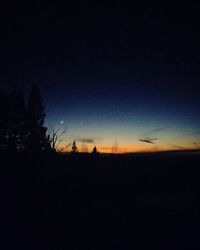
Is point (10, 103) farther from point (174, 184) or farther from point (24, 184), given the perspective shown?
point (174, 184)

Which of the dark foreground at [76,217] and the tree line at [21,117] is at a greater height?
the tree line at [21,117]

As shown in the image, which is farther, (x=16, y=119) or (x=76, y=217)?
(x=16, y=119)

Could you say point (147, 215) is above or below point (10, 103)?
below

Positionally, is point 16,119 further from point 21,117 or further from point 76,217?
point 76,217

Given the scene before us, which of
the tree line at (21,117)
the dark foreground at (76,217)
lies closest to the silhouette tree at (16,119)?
the tree line at (21,117)

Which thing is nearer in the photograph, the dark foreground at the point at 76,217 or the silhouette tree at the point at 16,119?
the dark foreground at the point at 76,217

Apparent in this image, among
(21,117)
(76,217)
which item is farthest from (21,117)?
(76,217)

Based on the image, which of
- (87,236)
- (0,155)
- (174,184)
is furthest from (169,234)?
(174,184)

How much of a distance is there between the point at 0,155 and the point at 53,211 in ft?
20.1

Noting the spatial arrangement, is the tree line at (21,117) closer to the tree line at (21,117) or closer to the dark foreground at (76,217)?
the tree line at (21,117)

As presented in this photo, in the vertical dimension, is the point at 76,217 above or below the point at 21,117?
below

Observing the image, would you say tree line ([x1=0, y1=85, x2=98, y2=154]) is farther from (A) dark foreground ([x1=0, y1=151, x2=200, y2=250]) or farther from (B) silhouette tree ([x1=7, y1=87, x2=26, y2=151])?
(A) dark foreground ([x1=0, y1=151, x2=200, y2=250])

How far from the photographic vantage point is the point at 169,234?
13570mm

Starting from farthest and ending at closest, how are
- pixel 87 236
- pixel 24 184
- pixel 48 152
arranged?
1. pixel 48 152
2. pixel 24 184
3. pixel 87 236
